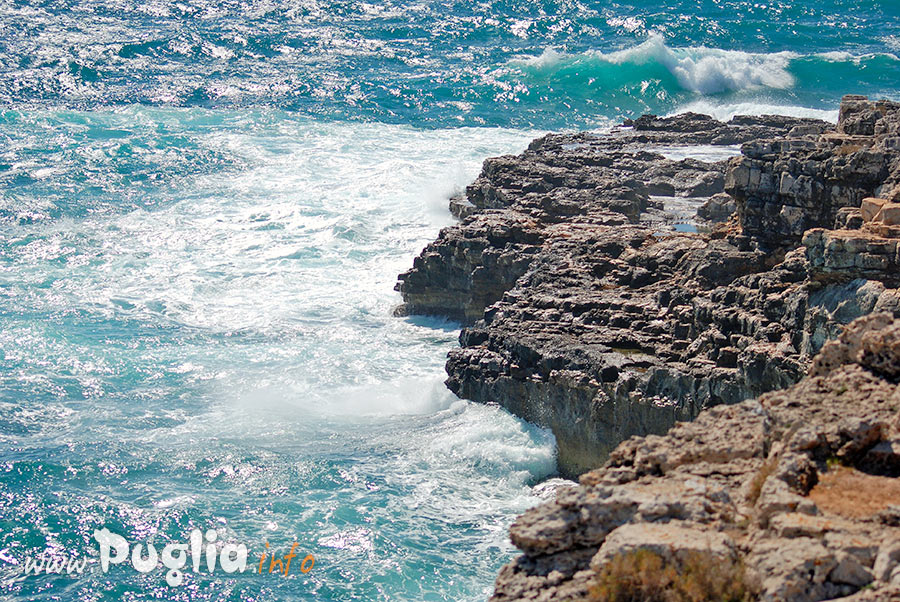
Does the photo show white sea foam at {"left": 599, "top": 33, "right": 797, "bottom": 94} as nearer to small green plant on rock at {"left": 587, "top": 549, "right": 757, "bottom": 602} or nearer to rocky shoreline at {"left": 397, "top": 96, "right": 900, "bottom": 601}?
rocky shoreline at {"left": 397, "top": 96, "right": 900, "bottom": 601}

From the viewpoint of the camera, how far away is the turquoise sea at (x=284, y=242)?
914 inches

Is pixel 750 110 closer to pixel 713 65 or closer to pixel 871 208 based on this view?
pixel 713 65

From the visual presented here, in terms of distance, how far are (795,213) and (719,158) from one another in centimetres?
1910

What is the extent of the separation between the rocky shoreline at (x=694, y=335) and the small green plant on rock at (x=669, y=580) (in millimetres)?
52

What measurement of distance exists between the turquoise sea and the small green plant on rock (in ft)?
35.5

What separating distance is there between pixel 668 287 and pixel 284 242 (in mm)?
19844

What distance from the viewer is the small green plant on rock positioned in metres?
9.48

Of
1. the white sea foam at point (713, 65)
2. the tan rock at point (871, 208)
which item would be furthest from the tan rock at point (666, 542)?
the white sea foam at point (713, 65)

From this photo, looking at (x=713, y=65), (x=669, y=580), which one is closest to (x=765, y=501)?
(x=669, y=580)

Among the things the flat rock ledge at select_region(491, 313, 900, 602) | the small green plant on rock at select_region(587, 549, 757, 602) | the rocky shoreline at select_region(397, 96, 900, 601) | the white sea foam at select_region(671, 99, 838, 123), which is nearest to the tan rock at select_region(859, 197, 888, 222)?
the rocky shoreline at select_region(397, 96, 900, 601)

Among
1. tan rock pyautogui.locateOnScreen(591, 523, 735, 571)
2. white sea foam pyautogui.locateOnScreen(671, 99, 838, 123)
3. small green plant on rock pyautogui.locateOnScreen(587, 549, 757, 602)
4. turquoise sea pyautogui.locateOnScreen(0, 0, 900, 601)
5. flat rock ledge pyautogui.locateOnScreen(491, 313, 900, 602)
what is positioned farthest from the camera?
white sea foam pyautogui.locateOnScreen(671, 99, 838, 123)

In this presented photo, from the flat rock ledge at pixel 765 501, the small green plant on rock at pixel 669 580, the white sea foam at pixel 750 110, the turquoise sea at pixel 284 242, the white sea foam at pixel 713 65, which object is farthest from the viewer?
the white sea foam at pixel 713 65

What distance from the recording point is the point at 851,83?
71.9 metres

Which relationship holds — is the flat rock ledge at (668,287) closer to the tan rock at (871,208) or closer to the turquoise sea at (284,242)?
the tan rock at (871,208)
